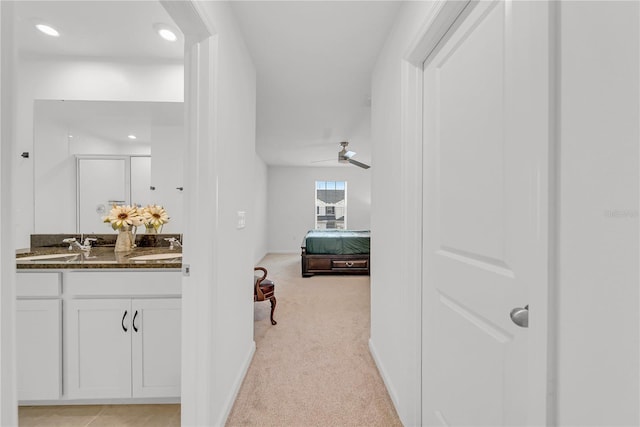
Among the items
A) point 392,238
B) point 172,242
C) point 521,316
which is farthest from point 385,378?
point 172,242

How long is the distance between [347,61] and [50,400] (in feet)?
9.78

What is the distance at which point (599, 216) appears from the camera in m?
0.51

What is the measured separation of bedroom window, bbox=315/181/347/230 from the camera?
7.96 meters

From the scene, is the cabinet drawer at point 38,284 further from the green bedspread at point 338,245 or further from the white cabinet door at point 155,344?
the green bedspread at point 338,245

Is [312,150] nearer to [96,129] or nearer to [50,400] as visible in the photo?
[96,129]

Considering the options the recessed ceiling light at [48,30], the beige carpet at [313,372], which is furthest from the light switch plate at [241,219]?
the recessed ceiling light at [48,30]

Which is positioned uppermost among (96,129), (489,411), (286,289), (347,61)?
(347,61)

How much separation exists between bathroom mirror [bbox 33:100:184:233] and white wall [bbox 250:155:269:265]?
3807 millimetres

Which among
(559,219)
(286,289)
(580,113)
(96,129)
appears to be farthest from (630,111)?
(286,289)

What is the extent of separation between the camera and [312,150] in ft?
18.7

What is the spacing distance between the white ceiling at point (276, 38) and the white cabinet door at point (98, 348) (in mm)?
1438

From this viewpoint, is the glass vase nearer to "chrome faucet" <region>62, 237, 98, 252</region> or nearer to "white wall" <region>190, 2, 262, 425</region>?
"chrome faucet" <region>62, 237, 98, 252</region>

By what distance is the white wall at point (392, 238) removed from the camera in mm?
1421

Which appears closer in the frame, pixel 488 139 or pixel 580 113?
pixel 580 113
